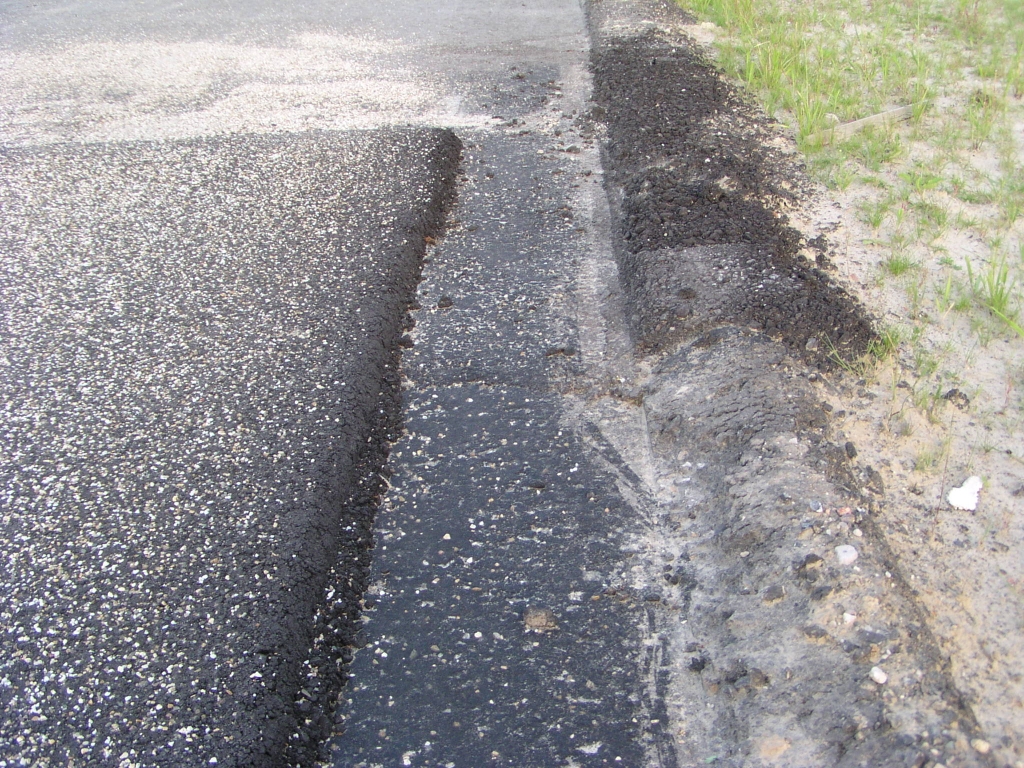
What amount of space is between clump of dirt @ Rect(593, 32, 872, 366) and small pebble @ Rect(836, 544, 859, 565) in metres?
0.86

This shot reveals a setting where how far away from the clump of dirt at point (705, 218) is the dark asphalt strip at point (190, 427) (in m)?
1.00

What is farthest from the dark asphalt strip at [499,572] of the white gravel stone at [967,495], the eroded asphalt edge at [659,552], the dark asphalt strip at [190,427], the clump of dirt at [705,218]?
the white gravel stone at [967,495]

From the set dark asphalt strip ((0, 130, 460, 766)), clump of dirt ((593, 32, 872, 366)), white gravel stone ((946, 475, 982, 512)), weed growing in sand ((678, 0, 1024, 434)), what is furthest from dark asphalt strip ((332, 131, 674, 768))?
weed growing in sand ((678, 0, 1024, 434))

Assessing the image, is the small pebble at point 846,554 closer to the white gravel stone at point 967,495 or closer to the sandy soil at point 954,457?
the sandy soil at point 954,457

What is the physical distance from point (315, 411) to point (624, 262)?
1537mm

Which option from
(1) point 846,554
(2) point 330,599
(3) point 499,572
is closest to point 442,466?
(3) point 499,572

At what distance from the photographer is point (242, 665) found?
75.7 inches

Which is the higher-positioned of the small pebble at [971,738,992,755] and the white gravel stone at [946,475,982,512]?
the white gravel stone at [946,475,982,512]

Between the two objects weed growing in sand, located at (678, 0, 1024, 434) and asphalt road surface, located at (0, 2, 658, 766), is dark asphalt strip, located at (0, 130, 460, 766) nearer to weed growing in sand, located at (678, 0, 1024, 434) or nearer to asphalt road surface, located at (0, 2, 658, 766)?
asphalt road surface, located at (0, 2, 658, 766)

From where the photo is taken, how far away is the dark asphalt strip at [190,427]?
1.88 metres

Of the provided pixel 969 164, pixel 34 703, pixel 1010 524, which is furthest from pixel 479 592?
pixel 969 164

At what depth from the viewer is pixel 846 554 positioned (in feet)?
6.61

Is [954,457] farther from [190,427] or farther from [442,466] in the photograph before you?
[190,427]

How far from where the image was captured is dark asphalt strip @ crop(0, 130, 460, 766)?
74.1 inches
